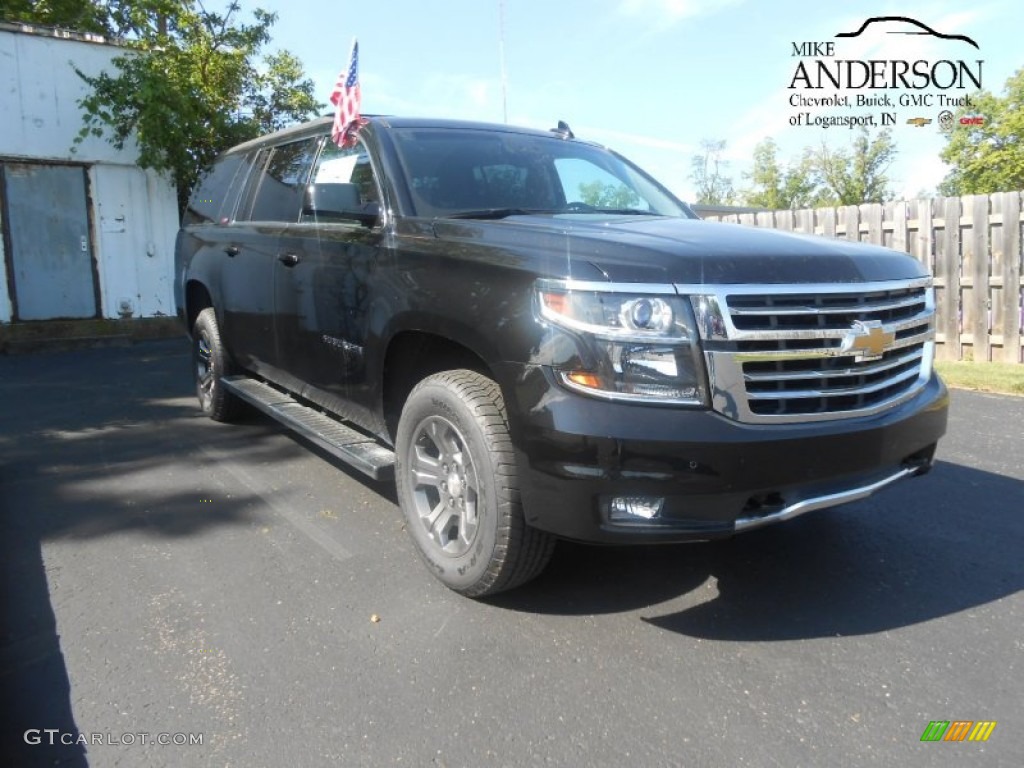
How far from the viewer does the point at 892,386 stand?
2.94 m

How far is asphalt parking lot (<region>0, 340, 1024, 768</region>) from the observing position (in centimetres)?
228

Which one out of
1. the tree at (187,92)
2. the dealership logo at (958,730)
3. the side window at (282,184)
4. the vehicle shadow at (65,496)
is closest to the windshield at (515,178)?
the side window at (282,184)

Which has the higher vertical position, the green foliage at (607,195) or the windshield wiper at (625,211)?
the green foliage at (607,195)

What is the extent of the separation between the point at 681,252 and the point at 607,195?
1.69 metres

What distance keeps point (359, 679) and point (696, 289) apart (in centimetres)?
171

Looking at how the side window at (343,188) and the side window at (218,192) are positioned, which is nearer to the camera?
the side window at (343,188)

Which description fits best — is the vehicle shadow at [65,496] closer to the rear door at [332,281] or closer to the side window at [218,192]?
the rear door at [332,281]

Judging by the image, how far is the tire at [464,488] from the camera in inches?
109

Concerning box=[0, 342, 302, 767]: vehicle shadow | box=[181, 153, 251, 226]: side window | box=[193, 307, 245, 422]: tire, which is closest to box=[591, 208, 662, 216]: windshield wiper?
box=[0, 342, 302, 767]: vehicle shadow

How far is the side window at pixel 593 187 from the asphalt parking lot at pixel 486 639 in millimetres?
1812

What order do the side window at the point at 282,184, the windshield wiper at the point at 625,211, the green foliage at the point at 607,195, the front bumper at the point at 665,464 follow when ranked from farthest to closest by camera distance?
the side window at the point at 282,184 < the green foliage at the point at 607,195 < the windshield wiper at the point at 625,211 < the front bumper at the point at 665,464

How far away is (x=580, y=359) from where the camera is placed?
250 centimetres

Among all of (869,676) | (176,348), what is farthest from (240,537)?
(176,348)

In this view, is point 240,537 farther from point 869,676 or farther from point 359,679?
point 869,676
